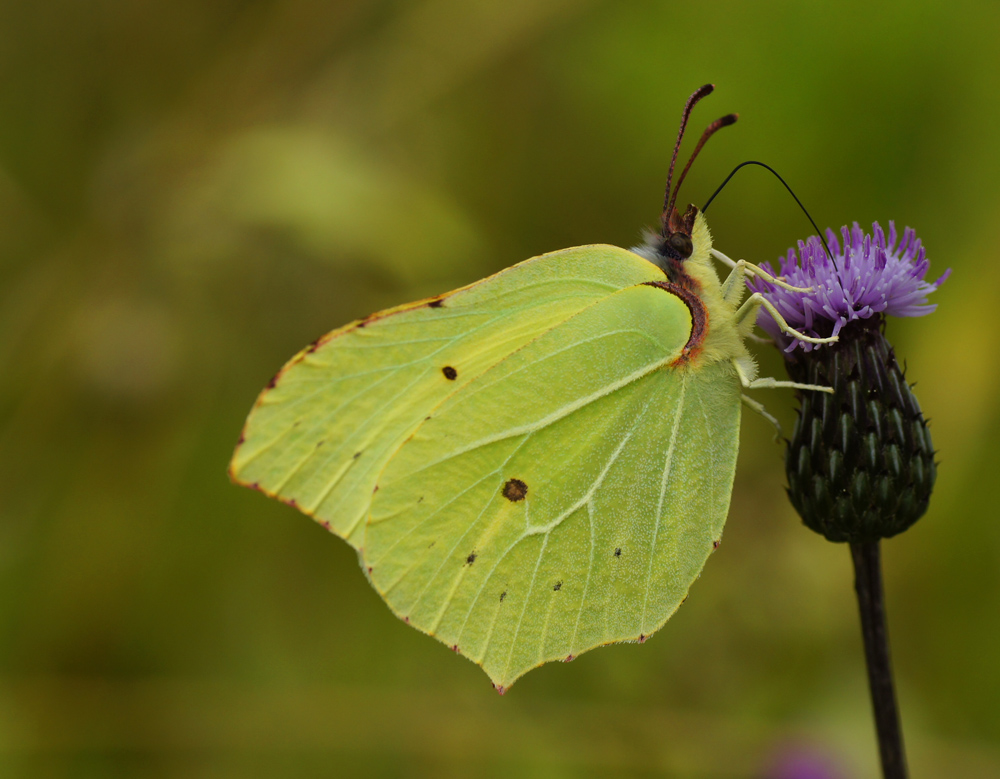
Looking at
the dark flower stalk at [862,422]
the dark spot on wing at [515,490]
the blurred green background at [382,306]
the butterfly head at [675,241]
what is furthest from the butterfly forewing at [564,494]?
the blurred green background at [382,306]

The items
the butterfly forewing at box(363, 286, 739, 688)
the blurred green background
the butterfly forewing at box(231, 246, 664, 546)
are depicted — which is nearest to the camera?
the butterfly forewing at box(363, 286, 739, 688)

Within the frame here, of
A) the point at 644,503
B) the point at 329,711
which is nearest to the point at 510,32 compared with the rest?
the point at 644,503

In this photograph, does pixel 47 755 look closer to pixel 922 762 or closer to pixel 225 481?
pixel 225 481

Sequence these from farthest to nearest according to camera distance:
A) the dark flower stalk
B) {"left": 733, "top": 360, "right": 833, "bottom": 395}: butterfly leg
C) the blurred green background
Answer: the blurred green background → {"left": 733, "top": 360, "right": 833, "bottom": 395}: butterfly leg → the dark flower stalk

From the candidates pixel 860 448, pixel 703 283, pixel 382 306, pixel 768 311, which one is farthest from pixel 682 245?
pixel 382 306

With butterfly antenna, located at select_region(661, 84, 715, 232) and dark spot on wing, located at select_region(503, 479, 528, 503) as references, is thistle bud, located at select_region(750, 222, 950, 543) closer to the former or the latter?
butterfly antenna, located at select_region(661, 84, 715, 232)

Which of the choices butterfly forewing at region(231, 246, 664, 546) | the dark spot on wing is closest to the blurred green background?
butterfly forewing at region(231, 246, 664, 546)

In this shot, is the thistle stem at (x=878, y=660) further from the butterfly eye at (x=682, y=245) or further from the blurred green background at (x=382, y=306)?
the blurred green background at (x=382, y=306)

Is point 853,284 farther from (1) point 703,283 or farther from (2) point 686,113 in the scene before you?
(2) point 686,113
